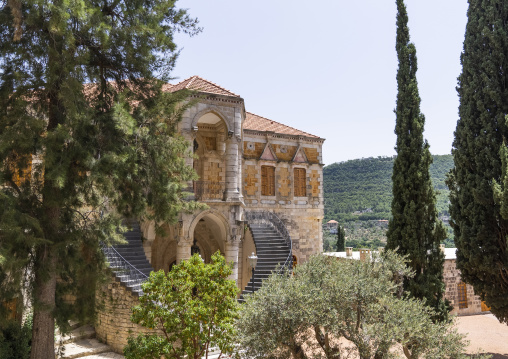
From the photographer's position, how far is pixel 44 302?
775 centimetres

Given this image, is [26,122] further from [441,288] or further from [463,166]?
[441,288]

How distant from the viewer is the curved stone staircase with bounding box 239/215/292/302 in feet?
53.4

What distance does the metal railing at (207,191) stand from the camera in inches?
611

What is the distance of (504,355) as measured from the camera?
13508 mm

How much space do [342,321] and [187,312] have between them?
3.60 metres

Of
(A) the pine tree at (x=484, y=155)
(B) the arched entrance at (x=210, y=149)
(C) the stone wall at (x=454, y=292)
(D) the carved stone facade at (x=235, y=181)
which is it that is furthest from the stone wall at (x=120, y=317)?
(C) the stone wall at (x=454, y=292)

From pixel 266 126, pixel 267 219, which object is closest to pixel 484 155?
pixel 267 219

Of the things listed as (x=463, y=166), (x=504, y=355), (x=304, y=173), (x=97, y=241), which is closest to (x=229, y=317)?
(x=97, y=241)

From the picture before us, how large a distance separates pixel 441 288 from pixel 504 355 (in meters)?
3.48

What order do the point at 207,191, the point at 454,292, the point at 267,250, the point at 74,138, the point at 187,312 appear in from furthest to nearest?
the point at 454,292, the point at 267,250, the point at 207,191, the point at 187,312, the point at 74,138

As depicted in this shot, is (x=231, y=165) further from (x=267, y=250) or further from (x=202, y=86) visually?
(x=267, y=250)

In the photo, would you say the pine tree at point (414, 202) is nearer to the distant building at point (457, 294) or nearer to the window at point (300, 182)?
the distant building at point (457, 294)

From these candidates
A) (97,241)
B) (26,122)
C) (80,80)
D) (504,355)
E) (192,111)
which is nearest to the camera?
(26,122)

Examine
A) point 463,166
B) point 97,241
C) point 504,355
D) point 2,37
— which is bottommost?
point 504,355
